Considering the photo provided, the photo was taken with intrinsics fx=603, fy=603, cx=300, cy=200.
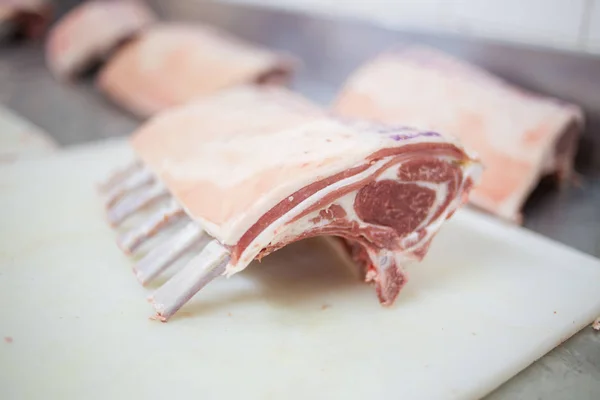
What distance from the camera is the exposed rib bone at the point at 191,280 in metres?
1.33

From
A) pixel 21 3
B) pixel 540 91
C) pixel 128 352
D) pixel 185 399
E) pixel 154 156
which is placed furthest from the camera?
pixel 21 3

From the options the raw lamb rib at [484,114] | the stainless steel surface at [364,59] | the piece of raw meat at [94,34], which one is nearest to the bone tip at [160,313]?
the stainless steel surface at [364,59]

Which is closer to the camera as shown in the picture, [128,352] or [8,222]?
[128,352]

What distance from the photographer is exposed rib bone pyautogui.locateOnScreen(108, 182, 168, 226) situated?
1.71 meters

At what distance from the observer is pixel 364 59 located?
300 centimetres

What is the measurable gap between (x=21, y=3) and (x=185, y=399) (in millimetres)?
4605

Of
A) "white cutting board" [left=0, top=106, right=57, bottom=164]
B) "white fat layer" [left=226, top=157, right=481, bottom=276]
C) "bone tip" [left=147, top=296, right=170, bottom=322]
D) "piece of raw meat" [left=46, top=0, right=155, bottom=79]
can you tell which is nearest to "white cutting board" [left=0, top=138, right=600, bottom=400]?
"bone tip" [left=147, top=296, right=170, bottom=322]

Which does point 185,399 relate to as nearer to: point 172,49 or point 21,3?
point 172,49

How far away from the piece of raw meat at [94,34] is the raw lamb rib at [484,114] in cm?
195

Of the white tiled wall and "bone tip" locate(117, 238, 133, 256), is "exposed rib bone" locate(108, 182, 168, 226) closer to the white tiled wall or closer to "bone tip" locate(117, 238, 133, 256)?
"bone tip" locate(117, 238, 133, 256)

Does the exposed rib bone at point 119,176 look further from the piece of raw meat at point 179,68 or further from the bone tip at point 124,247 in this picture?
the piece of raw meat at point 179,68

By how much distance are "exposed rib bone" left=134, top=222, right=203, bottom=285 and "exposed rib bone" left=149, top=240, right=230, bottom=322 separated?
9 cm

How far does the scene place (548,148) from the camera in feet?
6.20

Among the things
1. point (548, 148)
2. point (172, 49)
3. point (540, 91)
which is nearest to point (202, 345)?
point (548, 148)
